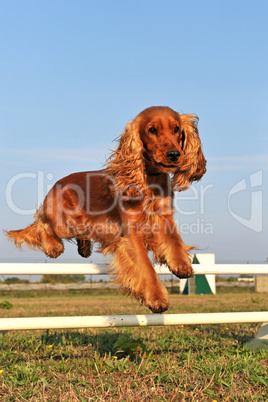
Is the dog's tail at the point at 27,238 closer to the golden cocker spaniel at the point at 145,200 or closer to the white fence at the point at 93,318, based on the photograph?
the golden cocker spaniel at the point at 145,200

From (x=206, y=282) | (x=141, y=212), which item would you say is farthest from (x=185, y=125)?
(x=206, y=282)

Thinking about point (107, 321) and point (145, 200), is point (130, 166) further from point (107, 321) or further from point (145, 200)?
point (107, 321)

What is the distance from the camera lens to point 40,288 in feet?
Answer: 66.4

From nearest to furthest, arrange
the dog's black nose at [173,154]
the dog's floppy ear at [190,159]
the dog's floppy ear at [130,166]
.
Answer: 1. the dog's black nose at [173,154]
2. the dog's floppy ear at [130,166]
3. the dog's floppy ear at [190,159]

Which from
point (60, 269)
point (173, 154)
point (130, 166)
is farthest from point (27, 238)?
point (173, 154)

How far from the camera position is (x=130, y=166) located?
348 centimetres

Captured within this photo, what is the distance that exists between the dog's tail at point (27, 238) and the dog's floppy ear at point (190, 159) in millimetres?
1759

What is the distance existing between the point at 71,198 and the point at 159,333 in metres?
1.95

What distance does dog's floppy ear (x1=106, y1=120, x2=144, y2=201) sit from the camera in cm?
345

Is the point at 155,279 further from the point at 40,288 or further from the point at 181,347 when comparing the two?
the point at 40,288

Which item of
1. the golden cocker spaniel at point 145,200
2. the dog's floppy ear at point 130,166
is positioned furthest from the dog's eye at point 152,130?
the dog's floppy ear at point 130,166

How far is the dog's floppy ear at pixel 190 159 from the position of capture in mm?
3600

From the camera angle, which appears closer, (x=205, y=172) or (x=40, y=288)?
(x=205, y=172)

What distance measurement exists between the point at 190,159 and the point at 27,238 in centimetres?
201
